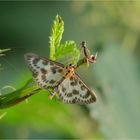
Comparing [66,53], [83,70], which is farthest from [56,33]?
[83,70]

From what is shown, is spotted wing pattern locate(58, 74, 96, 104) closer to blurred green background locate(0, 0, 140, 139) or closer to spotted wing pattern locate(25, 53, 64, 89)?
spotted wing pattern locate(25, 53, 64, 89)

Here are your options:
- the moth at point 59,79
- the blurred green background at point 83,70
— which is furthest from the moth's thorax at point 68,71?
the blurred green background at point 83,70

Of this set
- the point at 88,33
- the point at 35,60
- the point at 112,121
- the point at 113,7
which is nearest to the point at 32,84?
the point at 35,60

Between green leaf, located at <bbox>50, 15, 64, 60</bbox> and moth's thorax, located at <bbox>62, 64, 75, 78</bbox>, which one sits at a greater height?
green leaf, located at <bbox>50, 15, 64, 60</bbox>

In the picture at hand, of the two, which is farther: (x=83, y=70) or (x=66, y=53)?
(x=83, y=70)

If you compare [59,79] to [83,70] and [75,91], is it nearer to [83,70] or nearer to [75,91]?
[75,91]

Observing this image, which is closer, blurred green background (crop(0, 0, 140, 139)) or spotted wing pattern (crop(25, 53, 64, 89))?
spotted wing pattern (crop(25, 53, 64, 89))

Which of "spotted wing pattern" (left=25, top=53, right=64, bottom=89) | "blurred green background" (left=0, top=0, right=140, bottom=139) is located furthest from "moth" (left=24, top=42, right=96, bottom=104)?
"blurred green background" (left=0, top=0, right=140, bottom=139)

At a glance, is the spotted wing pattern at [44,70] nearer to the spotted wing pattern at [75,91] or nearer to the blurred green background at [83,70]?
the spotted wing pattern at [75,91]
